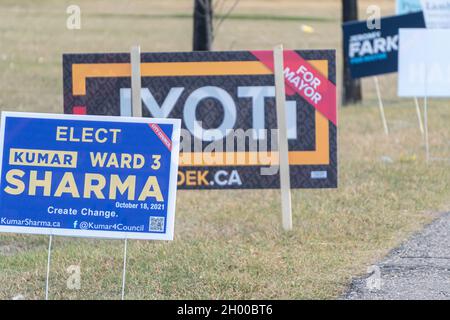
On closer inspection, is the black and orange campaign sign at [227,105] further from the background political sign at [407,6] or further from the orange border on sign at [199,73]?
the background political sign at [407,6]

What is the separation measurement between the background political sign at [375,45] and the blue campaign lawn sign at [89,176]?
32.1 ft

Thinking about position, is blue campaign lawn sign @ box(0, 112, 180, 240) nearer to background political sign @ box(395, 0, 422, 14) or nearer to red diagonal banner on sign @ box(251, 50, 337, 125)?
red diagonal banner on sign @ box(251, 50, 337, 125)

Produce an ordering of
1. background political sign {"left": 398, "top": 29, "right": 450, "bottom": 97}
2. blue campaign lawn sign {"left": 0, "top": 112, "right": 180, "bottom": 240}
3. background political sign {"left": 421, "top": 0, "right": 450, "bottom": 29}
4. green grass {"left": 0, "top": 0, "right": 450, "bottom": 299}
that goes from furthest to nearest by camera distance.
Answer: background political sign {"left": 421, "top": 0, "right": 450, "bottom": 29}, background political sign {"left": 398, "top": 29, "right": 450, "bottom": 97}, green grass {"left": 0, "top": 0, "right": 450, "bottom": 299}, blue campaign lawn sign {"left": 0, "top": 112, "right": 180, "bottom": 240}

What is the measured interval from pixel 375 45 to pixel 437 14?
5.22ft

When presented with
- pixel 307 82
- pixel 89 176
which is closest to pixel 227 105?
pixel 307 82

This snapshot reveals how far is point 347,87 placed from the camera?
2019 cm

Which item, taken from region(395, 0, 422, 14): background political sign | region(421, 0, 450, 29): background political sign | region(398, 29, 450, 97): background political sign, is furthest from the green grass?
region(395, 0, 422, 14): background political sign

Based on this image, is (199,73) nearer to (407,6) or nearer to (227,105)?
(227,105)

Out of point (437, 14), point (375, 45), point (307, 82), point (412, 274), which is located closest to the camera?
point (412, 274)

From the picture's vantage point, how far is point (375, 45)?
1672 centimetres

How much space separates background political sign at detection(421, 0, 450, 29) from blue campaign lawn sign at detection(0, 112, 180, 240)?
864cm

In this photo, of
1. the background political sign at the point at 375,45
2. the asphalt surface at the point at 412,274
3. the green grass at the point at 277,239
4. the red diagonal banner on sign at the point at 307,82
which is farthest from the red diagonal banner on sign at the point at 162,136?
the background political sign at the point at 375,45

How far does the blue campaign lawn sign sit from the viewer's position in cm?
726
